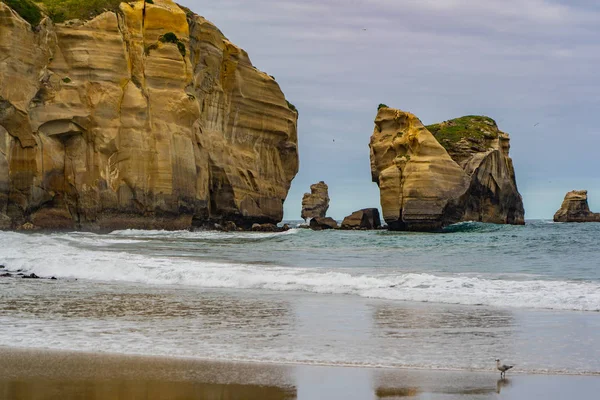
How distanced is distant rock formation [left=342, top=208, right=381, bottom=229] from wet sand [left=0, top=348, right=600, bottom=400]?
62.7m

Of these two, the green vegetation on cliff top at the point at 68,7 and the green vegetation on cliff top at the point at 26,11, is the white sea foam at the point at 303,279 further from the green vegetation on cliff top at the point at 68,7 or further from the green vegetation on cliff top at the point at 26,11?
the green vegetation on cliff top at the point at 68,7

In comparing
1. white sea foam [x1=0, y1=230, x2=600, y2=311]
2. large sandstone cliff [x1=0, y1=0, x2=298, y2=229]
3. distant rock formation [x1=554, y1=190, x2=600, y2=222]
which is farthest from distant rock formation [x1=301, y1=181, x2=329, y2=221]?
white sea foam [x1=0, y1=230, x2=600, y2=311]

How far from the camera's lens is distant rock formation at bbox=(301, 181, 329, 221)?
4902 inches

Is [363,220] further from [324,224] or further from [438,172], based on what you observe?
[438,172]

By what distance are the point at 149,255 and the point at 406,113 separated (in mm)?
41003

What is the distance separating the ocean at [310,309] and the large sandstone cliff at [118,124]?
61.5 feet

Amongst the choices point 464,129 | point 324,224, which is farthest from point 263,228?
point 464,129

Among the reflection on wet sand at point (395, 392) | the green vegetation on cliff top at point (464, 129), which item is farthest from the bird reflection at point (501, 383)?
the green vegetation on cliff top at point (464, 129)

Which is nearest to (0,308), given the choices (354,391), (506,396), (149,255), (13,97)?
(354,391)

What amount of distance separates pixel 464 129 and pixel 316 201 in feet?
169

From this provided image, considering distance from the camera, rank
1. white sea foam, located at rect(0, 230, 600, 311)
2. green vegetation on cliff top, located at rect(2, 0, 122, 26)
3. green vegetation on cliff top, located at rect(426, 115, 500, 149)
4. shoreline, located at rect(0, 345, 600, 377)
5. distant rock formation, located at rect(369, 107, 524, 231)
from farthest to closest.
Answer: green vegetation on cliff top, located at rect(426, 115, 500, 149) → distant rock formation, located at rect(369, 107, 524, 231) → green vegetation on cliff top, located at rect(2, 0, 122, 26) → white sea foam, located at rect(0, 230, 600, 311) → shoreline, located at rect(0, 345, 600, 377)

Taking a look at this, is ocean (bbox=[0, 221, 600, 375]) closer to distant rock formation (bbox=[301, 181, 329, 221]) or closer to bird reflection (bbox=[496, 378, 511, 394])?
bird reflection (bbox=[496, 378, 511, 394])

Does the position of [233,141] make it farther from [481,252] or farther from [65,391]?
[65,391]

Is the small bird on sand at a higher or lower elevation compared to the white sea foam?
lower
